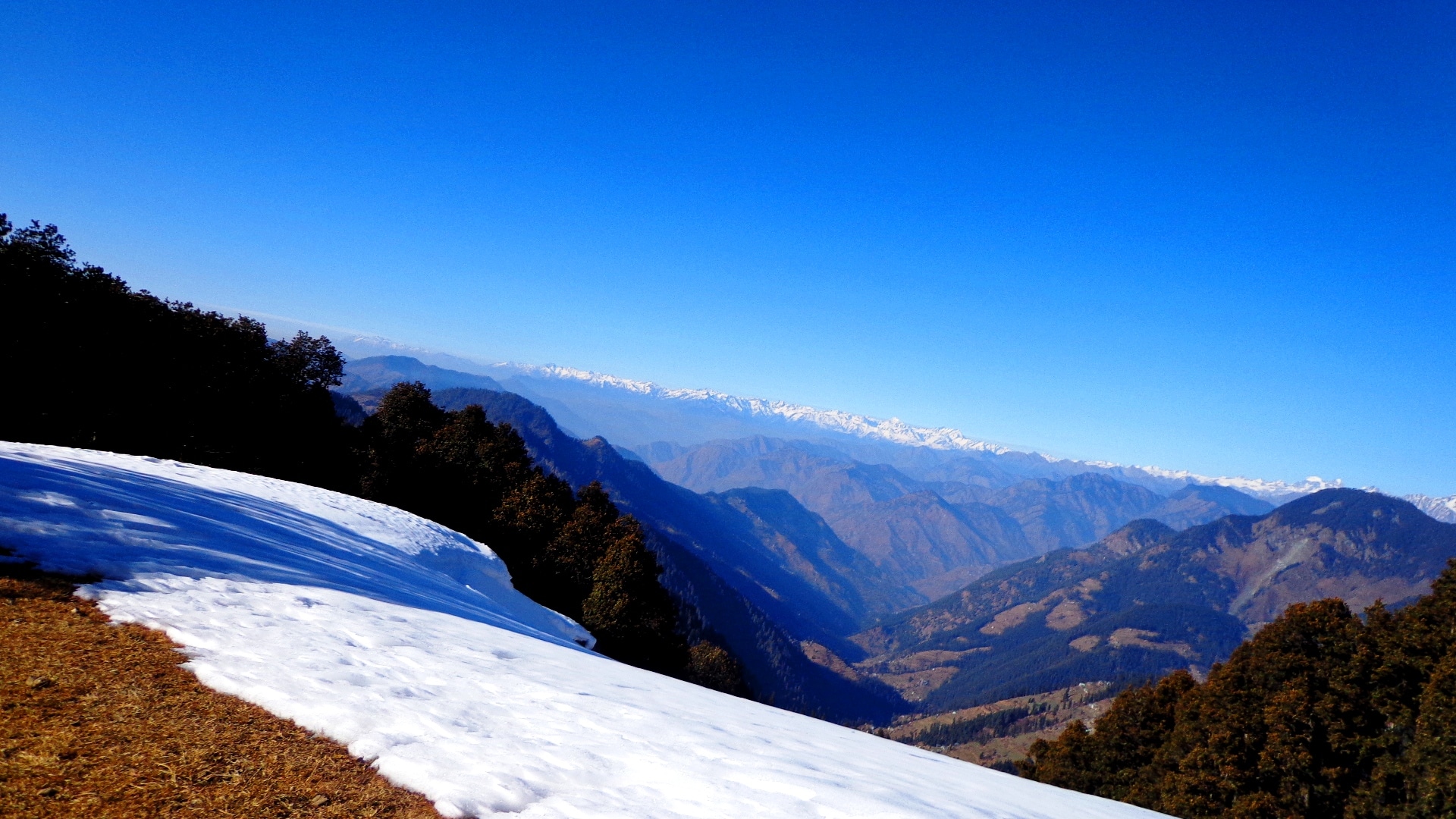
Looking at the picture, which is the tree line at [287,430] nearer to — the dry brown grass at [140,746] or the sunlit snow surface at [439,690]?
the sunlit snow surface at [439,690]

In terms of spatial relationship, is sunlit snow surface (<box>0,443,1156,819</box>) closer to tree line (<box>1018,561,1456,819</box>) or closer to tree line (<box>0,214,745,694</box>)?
tree line (<box>1018,561,1456,819</box>)

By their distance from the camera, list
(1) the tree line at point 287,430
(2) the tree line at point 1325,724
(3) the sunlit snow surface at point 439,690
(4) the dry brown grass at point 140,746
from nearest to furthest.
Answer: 1. (4) the dry brown grass at point 140,746
2. (3) the sunlit snow surface at point 439,690
3. (2) the tree line at point 1325,724
4. (1) the tree line at point 287,430

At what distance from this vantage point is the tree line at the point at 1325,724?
20578 mm

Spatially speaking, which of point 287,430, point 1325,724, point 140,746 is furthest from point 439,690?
point 287,430

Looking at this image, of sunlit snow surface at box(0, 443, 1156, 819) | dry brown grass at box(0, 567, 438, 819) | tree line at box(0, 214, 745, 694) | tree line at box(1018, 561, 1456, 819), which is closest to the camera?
dry brown grass at box(0, 567, 438, 819)

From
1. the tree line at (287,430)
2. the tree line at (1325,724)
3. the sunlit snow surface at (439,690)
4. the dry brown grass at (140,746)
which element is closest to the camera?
the dry brown grass at (140,746)

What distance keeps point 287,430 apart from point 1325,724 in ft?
194

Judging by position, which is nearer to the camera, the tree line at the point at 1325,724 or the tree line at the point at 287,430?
the tree line at the point at 1325,724

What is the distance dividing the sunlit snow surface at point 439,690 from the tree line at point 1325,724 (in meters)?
18.1

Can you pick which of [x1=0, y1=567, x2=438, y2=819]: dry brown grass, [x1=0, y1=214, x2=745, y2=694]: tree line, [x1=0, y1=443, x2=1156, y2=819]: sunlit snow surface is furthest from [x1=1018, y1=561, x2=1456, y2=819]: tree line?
[x1=0, y1=567, x2=438, y2=819]: dry brown grass

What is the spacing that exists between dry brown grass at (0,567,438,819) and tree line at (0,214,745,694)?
27950mm

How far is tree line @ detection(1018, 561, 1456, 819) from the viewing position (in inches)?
810

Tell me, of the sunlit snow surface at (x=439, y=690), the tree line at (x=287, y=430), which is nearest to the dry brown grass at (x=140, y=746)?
the sunlit snow surface at (x=439, y=690)

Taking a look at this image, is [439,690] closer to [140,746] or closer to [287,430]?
[140,746]
